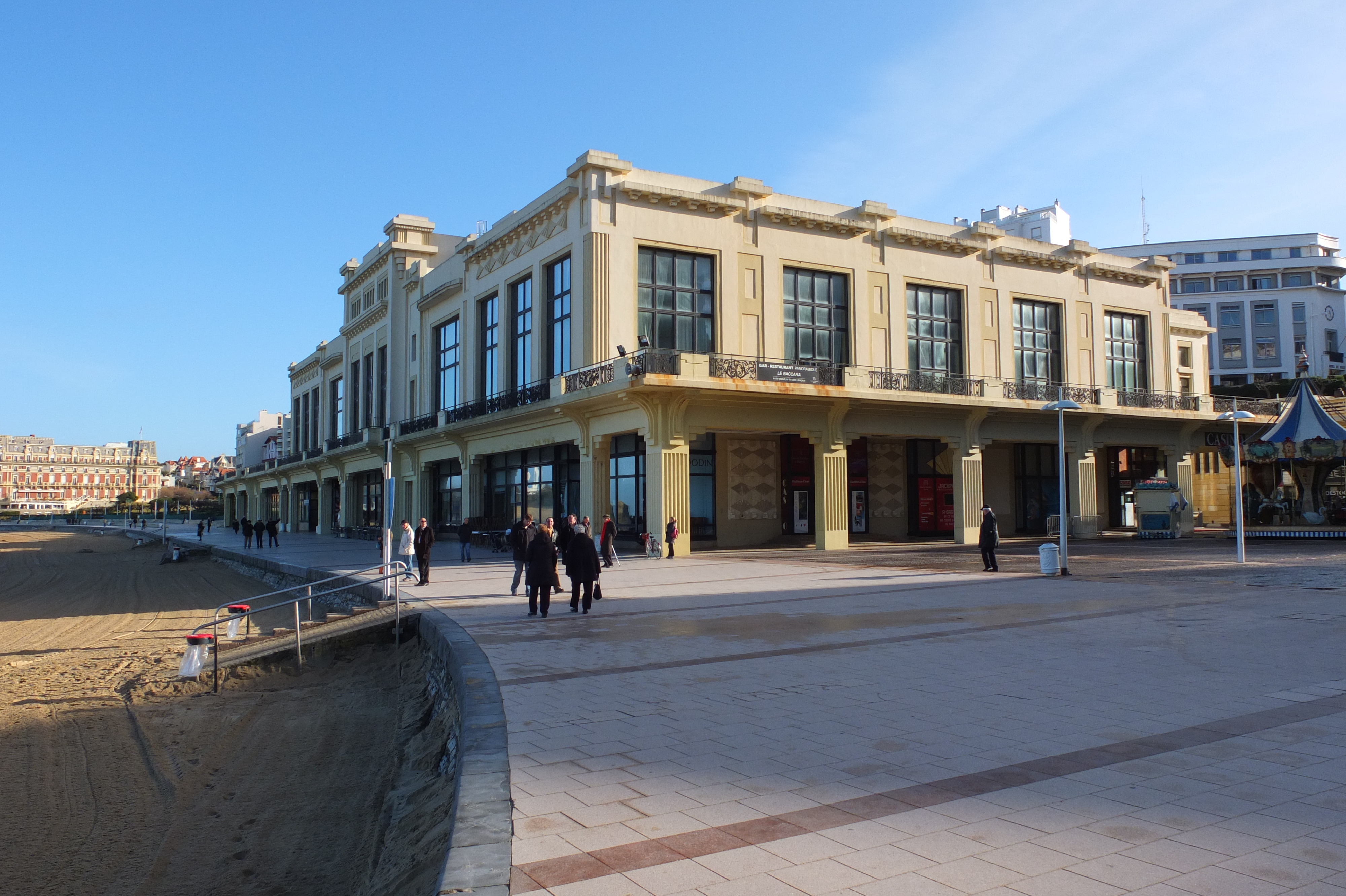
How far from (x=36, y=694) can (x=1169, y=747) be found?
1379 centimetres

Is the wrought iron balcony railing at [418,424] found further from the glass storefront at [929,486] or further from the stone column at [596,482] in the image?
the glass storefront at [929,486]

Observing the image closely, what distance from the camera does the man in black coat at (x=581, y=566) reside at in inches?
563

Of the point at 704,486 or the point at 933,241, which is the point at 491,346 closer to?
the point at 704,486

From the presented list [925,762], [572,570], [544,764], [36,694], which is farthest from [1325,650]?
[36,694]

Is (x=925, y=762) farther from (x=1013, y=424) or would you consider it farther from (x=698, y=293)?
(x=1013, y=424)

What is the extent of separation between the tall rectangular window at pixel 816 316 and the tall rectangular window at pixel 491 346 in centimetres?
1205

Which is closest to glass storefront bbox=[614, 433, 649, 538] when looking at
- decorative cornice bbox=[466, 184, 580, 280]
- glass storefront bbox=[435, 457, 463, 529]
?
decorative cornice bbox=[466, 184, 580, 280]

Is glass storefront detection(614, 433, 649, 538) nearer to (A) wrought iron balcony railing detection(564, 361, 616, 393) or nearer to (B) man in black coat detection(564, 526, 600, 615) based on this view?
(A) wrought iron balcony railing detection(564, 361, 616, 393)

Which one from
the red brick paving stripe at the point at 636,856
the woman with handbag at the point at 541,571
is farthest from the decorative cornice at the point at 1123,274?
the red brick paving stripe at the point at 636,856

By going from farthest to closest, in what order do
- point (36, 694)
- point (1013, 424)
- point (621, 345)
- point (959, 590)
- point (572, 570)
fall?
point (1013, 424) → point (621, 345) → point (959, 590) → point (572, 570) → point (36, 694)

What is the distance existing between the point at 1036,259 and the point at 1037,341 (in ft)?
11.4

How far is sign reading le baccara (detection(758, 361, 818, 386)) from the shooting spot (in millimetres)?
28594

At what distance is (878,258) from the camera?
113 feet

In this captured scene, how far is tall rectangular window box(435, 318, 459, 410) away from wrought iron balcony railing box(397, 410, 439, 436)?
555mm
